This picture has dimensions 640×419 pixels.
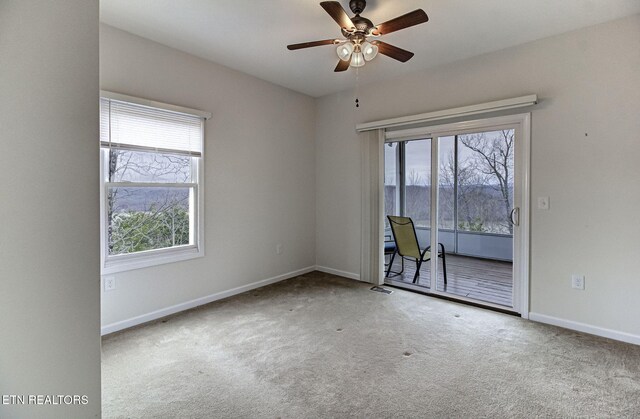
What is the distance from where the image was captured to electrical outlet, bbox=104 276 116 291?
275 centimetres

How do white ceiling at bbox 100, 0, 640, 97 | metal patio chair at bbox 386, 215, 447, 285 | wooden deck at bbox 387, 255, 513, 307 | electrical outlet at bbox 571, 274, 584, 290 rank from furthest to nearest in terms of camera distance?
metal patio chair at bbox 386, 215, 447, 285 < wooden deck at bbox 387, 255, 513, 307 < electrical outlet at bbox 571, 274, 584, 290 < white ceiling at bbox 100, 0, 640, 97

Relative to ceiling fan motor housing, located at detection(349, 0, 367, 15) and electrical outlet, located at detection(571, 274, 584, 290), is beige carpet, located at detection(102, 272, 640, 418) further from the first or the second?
ceiling fan motor housing, located at detection(349, 0, 367, 15)

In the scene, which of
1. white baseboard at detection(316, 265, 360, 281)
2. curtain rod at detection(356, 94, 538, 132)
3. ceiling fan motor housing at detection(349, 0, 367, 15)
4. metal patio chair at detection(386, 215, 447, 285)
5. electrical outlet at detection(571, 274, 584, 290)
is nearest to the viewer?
ceiling fan motor housing at detection(349, 0, 367, 15)

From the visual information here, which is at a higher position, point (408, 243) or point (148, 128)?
point (148, 128)

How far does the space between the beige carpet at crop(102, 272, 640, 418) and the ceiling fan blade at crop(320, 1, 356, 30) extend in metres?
2.40

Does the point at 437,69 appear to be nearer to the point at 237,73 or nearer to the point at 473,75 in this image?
the point at 473,75

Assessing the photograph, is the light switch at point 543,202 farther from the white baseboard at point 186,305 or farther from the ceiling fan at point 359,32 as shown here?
the white baseboard at point 186,305

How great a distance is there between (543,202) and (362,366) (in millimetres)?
2326

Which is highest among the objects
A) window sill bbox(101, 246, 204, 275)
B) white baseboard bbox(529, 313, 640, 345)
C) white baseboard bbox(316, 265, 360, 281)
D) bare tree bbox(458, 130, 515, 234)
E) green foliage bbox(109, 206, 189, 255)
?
bare tree bbox(458, 130, 515, 234)

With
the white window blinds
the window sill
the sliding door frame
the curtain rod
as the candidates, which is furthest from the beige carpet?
the curtain rod

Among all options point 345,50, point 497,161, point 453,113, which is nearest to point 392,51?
point 345,50

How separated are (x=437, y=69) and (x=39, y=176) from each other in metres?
3.76

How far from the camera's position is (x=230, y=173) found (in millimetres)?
3699

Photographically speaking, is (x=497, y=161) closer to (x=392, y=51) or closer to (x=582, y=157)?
(x=582, y=157)
